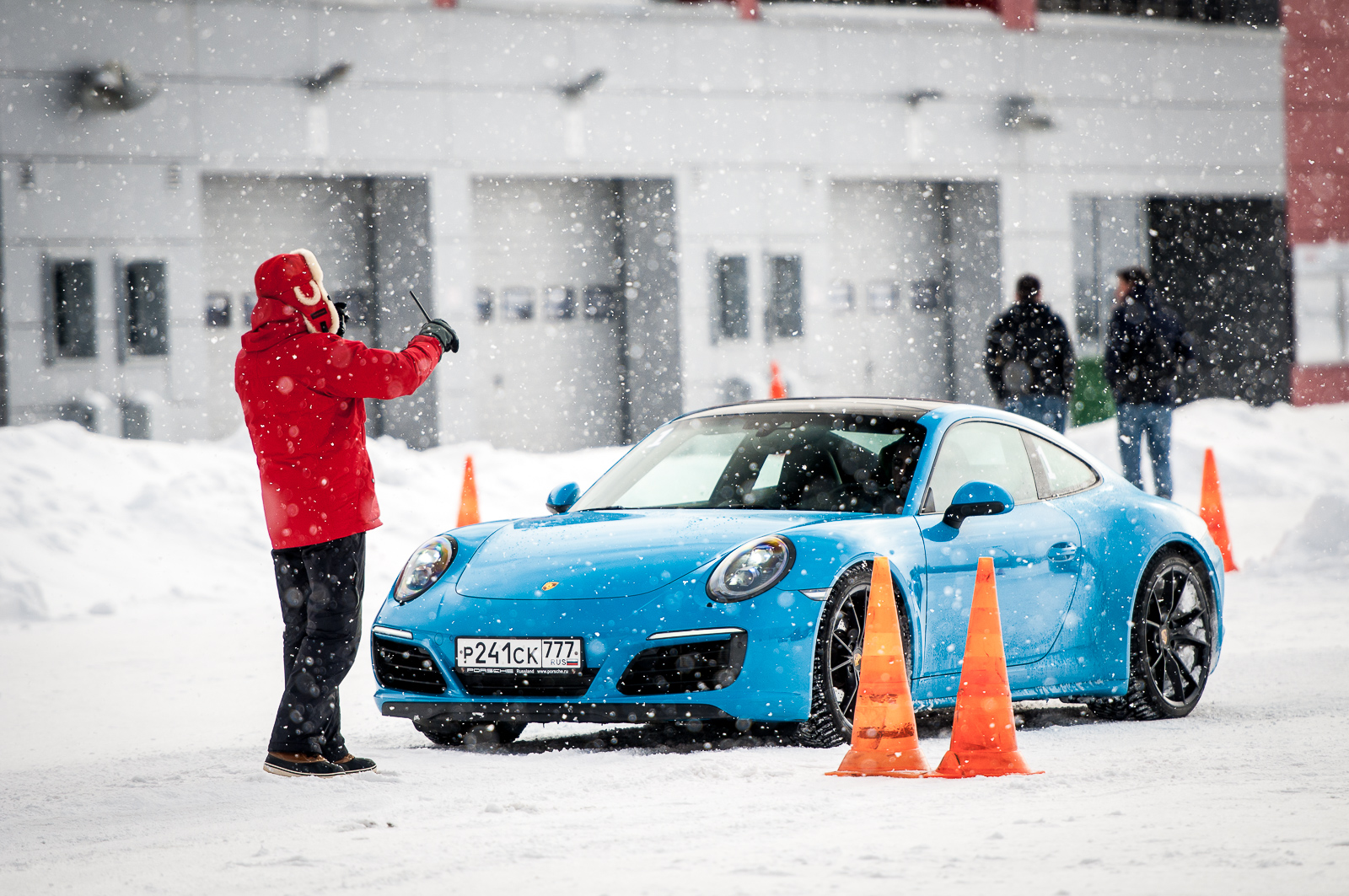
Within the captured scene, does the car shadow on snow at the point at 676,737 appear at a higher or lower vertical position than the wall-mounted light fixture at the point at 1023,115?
lower

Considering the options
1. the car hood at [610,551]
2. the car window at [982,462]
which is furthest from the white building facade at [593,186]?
the car window at [982,462]

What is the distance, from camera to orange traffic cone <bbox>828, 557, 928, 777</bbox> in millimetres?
6074

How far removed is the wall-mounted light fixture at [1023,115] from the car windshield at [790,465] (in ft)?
68.4

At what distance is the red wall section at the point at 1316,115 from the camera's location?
Answer: 1249 inches

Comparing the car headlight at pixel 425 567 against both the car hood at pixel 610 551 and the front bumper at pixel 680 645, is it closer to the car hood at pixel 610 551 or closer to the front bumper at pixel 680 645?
the car hood at pixel 610 551

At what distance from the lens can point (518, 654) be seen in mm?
6621

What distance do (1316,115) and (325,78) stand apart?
57.2ft

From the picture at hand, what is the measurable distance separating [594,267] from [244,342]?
1909cm

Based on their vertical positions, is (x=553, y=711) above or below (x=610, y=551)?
below

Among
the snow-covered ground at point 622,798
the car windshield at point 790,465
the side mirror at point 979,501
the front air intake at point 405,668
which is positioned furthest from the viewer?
the car windshield at point 790,465

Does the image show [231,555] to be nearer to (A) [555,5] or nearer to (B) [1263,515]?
(B) [1263,515]

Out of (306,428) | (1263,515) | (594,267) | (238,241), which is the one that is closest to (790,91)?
(594,267)

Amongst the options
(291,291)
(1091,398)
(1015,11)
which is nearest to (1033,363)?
(291,291)

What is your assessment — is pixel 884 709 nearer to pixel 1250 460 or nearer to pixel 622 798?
pixel 622 798
